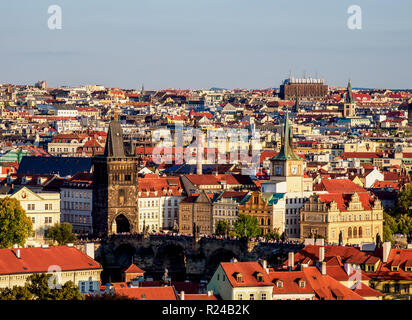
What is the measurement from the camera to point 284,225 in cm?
11400

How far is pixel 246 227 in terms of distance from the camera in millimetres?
110500

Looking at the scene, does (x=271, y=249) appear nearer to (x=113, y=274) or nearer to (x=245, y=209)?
(x=113, y=274)

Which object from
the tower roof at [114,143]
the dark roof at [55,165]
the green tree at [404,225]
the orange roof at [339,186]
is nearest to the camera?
the green tree at [404,225]

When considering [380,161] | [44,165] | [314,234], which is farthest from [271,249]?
[380,161]

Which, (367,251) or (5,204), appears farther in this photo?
(5,204)

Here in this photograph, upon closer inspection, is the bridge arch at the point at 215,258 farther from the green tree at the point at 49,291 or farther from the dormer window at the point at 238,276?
the green tree at the point at 49,291

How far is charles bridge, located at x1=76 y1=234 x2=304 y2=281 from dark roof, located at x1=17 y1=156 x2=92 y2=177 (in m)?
27.6

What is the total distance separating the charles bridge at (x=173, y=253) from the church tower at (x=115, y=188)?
6690mm

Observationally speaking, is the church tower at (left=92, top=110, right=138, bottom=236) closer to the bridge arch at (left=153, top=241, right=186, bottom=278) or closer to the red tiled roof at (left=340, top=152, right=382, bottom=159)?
the bridge arch at (left=153, top=241, right=186, bottom=278)

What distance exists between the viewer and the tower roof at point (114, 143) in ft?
391

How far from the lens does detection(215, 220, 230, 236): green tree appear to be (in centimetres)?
11271

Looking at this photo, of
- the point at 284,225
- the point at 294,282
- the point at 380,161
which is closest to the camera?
the point at 294,282

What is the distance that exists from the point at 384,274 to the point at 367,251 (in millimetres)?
6660

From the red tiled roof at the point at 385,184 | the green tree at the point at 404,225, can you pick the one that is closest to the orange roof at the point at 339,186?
the green tree at the point at 404,225
